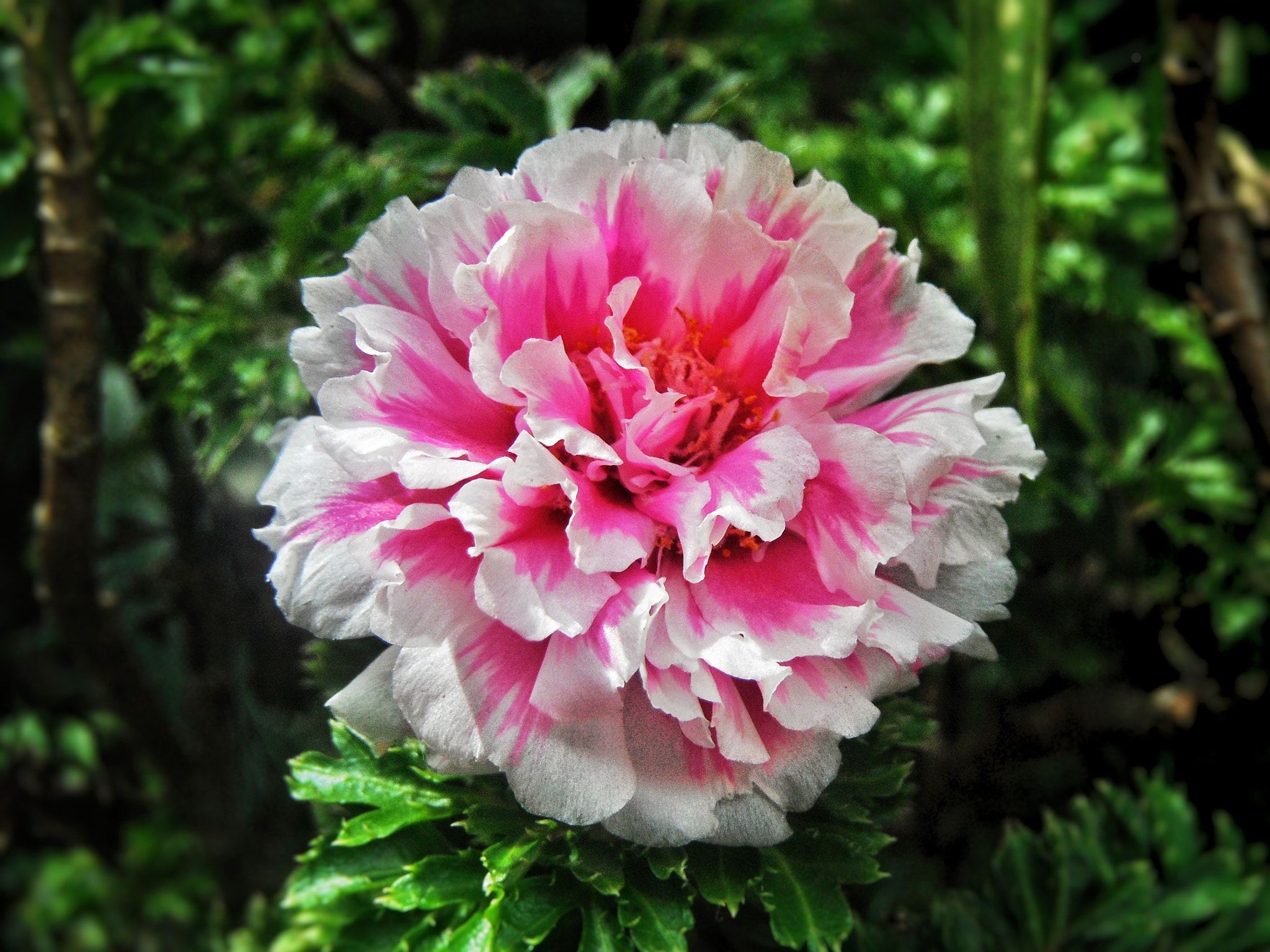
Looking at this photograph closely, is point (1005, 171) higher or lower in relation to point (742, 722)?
higher

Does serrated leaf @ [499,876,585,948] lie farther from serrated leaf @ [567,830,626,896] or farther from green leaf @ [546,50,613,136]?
green leaf @ [546,50,613,136]

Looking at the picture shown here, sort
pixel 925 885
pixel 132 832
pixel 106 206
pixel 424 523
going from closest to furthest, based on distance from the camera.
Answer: pixel 424 523 < pixel 925 885 < pixel 106 206 < pixel 132 832

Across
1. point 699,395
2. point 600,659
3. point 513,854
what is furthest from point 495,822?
point 699,395

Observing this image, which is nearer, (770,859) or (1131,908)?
(770,859)

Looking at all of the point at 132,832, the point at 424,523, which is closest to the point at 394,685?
the point at 424,523

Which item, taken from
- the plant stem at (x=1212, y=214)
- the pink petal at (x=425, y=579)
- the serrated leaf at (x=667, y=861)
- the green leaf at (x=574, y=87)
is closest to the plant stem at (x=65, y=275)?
the green leaf at (x=574, y=87)

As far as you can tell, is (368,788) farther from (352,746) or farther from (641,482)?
(641,482)

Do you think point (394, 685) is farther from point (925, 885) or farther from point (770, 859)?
point (925, 885)
